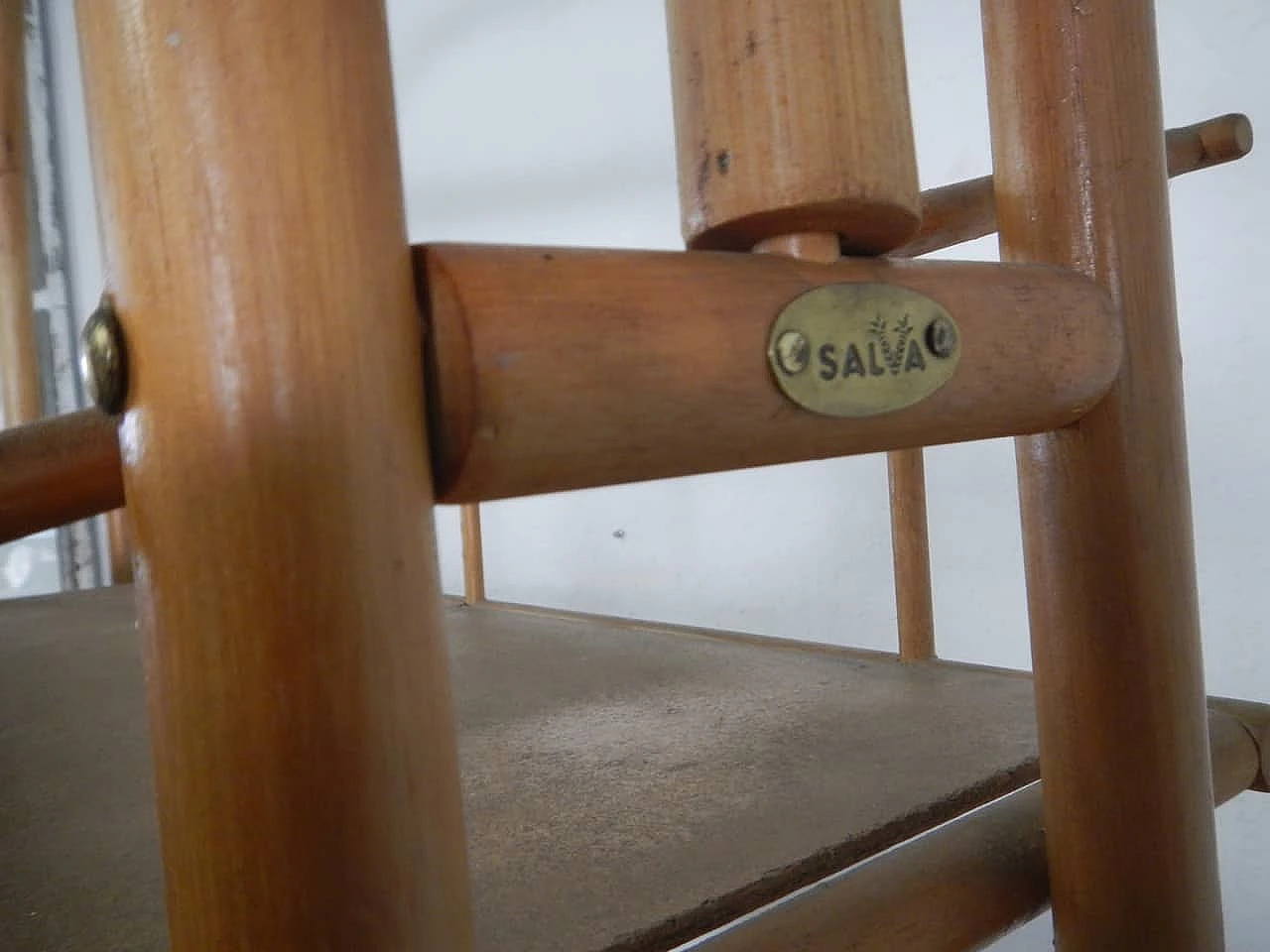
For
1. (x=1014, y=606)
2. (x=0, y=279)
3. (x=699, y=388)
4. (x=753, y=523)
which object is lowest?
(x=1014, y=606)

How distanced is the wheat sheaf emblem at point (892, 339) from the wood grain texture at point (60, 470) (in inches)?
9.4

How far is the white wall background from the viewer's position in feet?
3.34

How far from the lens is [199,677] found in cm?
21

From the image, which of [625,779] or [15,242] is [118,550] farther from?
[625,779]

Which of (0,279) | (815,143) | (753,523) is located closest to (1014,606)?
(753,523)

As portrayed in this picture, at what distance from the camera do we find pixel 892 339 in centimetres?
31

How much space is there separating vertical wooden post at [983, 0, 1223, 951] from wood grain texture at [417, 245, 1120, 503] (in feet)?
0.27

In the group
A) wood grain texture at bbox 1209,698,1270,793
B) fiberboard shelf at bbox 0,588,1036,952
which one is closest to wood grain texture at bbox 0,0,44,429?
fiberboard shelf at bbox 0,588,1036,952

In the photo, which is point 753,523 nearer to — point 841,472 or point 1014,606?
point 841,472

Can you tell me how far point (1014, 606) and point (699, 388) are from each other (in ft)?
3.51

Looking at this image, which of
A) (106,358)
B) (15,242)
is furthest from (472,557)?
(106,358)

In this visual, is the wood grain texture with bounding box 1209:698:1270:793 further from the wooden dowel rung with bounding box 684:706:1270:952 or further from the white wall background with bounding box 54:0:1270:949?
the white wall background with bounding box 54:0:1270:949

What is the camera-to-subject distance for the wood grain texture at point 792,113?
31 centimetres

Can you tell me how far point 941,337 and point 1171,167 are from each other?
0.35m
